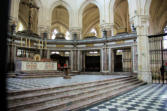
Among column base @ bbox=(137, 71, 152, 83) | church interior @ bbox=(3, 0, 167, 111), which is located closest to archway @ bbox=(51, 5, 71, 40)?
church interior @ bbox=(3, 0, 167, 111)

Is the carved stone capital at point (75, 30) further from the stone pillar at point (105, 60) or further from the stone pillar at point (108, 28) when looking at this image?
the stone pillar at point (105, 60)

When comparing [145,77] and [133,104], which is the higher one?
[145,77]

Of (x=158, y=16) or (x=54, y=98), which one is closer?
(x=54, y=98)

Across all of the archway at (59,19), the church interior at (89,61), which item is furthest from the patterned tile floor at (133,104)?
the archway at (59,19)

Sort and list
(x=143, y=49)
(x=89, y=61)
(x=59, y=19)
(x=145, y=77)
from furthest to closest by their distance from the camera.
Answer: (x=59, y=19)
(x=89, y=61)
(x=143, y=49)
(x=145, y=77)

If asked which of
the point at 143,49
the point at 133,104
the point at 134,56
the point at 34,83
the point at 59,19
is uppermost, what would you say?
the point at 59,19

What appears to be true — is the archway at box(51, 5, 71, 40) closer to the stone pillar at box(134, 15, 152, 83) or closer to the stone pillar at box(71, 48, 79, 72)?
the stone pillar at box(71, 48, 79, 72)

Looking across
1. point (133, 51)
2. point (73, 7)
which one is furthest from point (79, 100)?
point (73, 7)

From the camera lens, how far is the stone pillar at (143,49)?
1226 centimetres

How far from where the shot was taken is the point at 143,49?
12594 millimetres

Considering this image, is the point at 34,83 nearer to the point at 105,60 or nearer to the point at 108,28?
the point at 105,60

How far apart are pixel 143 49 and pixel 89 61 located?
9540 millimetres

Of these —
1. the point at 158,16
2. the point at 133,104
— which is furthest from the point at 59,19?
the point at 133,104

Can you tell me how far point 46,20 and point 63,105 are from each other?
15.6 m
